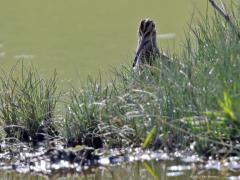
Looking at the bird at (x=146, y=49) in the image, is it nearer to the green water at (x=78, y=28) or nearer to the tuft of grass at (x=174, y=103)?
the tuft of grass at (x=174, y=103)

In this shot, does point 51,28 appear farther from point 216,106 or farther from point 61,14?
point 216,106

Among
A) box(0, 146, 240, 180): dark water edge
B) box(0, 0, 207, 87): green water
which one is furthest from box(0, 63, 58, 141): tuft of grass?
box(0, 0, 207, 87): green water

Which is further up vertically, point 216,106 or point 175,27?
point 175,27

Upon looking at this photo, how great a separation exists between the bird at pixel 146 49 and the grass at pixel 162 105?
422mm

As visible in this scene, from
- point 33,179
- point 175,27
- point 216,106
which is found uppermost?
point 175,27

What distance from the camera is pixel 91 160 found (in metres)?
7.62

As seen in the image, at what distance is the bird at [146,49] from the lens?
31.8 feet

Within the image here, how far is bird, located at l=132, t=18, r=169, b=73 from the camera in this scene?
31.8ft

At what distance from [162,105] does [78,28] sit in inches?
590

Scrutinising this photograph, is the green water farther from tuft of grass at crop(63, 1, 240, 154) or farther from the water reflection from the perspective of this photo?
the water reflection

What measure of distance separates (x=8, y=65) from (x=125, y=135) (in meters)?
10.2

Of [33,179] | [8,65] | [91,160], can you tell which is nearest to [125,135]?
[91,160]

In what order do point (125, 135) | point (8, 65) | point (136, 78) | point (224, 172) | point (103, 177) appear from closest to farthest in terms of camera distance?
point (224, 172), point (103, 177), point (125, 135), point (136, 78), point (8, 65)

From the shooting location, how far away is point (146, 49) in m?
10.7
